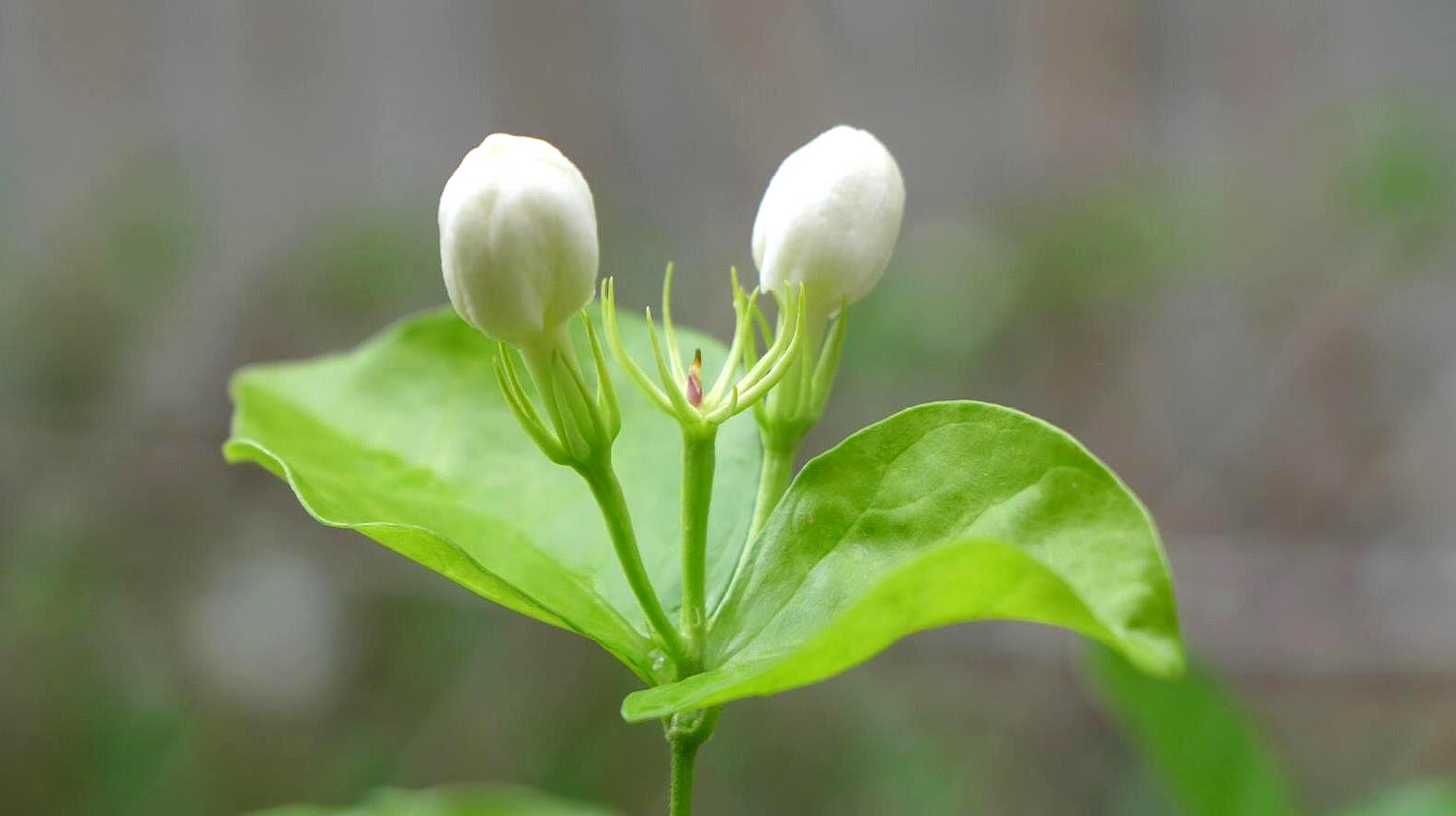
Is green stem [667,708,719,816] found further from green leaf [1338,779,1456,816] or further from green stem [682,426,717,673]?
green leaf [1338,779,1456,816]

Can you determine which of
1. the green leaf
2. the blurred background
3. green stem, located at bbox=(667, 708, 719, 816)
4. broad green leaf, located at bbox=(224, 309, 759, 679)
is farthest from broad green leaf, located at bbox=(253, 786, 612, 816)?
the blurred background

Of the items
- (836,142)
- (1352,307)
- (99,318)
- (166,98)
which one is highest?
(836,142)

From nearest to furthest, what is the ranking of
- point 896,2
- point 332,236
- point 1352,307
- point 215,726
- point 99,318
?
point 215,726 < point 99,318 < point 332,236 < point 1352,307 < point 896,2

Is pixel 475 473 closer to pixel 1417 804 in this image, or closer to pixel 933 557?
pixel 933 557

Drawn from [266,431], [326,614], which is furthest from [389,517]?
[326,614]

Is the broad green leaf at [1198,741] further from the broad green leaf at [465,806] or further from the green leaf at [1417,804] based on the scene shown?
the broad green leaf at [465,806]

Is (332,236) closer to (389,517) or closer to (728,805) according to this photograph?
(728,805)

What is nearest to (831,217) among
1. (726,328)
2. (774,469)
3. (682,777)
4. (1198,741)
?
(774,469)
